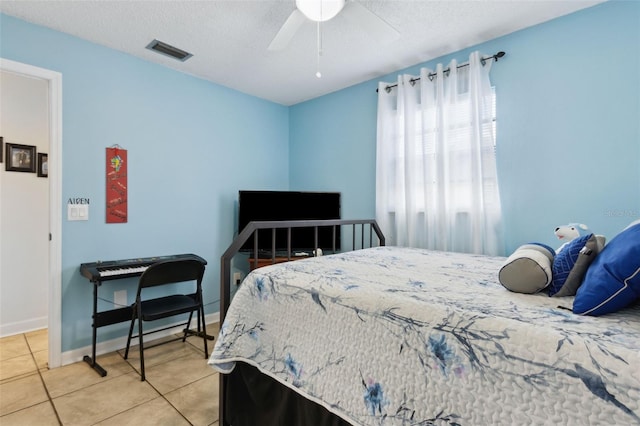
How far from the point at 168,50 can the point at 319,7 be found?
147 centimetres

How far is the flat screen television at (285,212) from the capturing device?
317 cm

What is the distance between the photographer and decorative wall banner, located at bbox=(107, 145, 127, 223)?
2.54m

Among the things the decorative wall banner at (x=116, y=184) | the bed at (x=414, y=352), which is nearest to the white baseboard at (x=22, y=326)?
the decorative wall banner at (x=116, y=184)

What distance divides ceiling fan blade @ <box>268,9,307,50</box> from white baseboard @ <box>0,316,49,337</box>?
→ 3.03 m

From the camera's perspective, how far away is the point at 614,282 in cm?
81

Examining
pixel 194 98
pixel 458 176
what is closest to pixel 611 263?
pixel 458 176

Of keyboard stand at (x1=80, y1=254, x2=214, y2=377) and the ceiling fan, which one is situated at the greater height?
the ceiling fan

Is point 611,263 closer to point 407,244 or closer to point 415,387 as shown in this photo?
point 415,387

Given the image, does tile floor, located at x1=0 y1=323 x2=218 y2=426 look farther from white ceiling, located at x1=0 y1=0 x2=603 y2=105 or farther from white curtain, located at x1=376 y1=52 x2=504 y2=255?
white ceiling, located at x1=0 y1=0 x2=603 y2=105

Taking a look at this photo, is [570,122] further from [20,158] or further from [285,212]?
[20,158]

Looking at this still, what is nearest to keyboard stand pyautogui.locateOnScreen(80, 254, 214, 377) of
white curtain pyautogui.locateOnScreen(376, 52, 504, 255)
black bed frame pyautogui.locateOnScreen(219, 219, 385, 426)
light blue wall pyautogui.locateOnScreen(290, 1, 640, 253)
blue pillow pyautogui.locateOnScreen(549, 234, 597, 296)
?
black bed frame pyautogui.locateOnScreen(219, 219, 385, 426)

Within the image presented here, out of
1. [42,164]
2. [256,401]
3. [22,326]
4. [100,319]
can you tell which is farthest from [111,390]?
[42,164]

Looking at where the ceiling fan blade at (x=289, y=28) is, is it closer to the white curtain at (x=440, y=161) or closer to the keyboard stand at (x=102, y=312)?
the white curtain at (x=440, y=161)

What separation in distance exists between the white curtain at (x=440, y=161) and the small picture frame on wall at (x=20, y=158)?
324 centimetres
